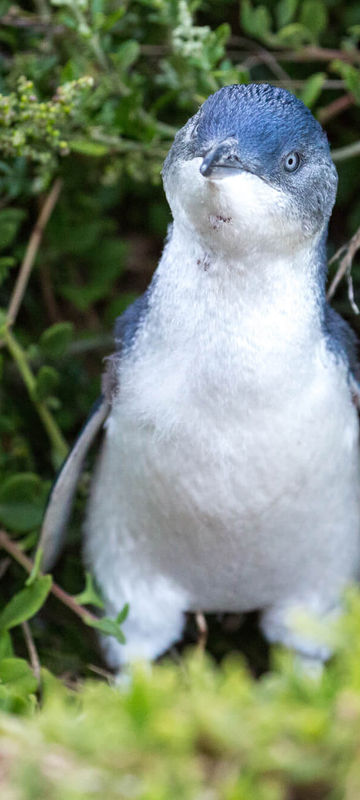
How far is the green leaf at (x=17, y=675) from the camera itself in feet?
8.01

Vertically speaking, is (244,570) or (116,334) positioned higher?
(116,334)

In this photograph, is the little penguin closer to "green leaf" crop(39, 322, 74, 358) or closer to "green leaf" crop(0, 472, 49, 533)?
"green leaf" crop(0, 472, 49, 533)

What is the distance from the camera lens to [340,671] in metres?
1.19

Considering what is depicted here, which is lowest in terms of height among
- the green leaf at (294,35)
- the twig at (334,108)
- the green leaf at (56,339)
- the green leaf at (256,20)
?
the green leaf at (56,339)

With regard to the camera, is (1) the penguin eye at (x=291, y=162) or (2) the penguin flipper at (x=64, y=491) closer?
(1) the penguin eye at (x=291, y=162)

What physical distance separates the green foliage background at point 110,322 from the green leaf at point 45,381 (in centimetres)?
1

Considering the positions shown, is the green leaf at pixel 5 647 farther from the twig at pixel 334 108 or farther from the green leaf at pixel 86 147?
the twig at pixel 334 108

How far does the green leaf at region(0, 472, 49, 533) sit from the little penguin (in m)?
0.10

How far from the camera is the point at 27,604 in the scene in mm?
2684

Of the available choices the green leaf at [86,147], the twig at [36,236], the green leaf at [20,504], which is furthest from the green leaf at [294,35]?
the green leaf at [20,504]

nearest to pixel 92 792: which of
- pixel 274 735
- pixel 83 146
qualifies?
pixel 274 735

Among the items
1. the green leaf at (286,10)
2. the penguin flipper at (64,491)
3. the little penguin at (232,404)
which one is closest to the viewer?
the little penguin at (232,404)

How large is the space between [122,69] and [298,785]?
2424 millimetres

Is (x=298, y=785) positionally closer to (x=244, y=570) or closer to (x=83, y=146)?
(x=244, y=570)
